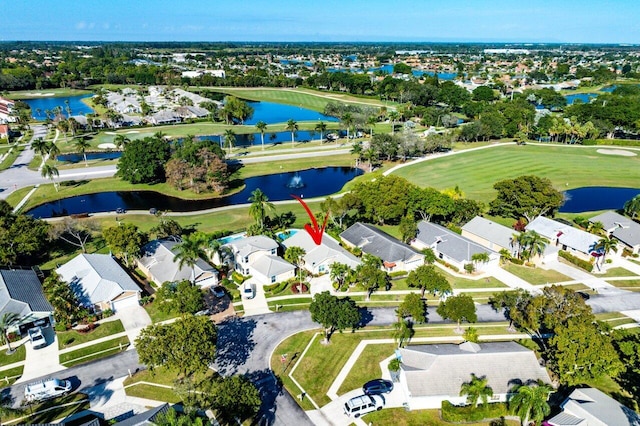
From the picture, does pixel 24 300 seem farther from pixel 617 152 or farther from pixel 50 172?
pixel 617 152

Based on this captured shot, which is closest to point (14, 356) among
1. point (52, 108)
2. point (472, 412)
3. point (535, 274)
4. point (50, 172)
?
point (472, 412)

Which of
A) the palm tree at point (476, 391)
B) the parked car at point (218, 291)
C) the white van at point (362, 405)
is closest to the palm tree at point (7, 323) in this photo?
the parked car at point (218, 291)

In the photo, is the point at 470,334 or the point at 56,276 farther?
the point at 56,276

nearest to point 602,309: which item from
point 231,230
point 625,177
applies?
point 231,230

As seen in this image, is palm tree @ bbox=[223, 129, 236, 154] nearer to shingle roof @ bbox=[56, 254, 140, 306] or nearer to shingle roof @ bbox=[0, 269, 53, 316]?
shingle roof @ bbox=[56, 254, 140, 306]

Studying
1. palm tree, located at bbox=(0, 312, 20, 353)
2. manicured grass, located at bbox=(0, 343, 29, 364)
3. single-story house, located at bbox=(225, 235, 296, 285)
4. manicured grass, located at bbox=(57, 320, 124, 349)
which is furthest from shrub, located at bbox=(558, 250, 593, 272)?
palm tree, located at bbox=(0, 312, 20, 353)

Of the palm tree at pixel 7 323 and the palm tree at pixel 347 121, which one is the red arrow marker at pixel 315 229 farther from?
the palm tree at pixel 347 121

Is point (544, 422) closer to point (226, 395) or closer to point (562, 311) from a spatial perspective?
point (562, 311)

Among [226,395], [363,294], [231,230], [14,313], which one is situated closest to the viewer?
[226,395]
